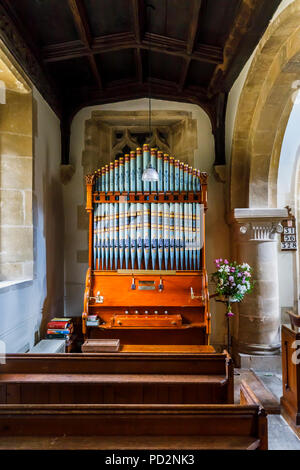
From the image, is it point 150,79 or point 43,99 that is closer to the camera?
point 43,99

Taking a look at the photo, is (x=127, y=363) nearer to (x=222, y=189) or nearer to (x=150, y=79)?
(x=222, y=189)

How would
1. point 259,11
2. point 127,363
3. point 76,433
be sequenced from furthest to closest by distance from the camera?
point 259,11, point 127,363, point 76,433

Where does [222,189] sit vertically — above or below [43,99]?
below

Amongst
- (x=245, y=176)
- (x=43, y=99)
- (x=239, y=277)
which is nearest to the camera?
(x=239, y=277)

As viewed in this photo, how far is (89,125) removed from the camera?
5.74 metres

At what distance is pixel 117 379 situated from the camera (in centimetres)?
238

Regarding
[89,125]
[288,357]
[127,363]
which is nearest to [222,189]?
[89,125]

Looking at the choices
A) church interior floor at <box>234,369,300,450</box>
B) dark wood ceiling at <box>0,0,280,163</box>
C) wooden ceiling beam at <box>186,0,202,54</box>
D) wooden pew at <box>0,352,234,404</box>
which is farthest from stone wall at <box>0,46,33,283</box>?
church interior floor at <box>234,369,300,450</box>

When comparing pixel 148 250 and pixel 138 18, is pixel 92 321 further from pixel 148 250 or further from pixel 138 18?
pixel 138 18

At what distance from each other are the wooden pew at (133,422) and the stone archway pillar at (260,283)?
131 inches

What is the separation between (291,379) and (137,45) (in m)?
4.21

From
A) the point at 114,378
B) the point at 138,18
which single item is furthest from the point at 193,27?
the point at 114,378

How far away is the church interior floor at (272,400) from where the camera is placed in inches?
116

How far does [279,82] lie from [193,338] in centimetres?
326
